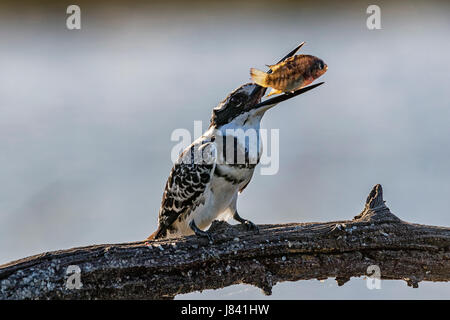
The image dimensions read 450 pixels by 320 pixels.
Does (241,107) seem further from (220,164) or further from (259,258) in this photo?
(259,258)

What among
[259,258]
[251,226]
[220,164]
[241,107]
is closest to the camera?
[259,258]

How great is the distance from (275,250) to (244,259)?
19 centimetres

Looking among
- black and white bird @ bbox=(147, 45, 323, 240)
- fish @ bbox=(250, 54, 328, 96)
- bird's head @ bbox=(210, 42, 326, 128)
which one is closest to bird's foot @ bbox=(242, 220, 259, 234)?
black and white bird @ bbox=(147, 45, 323, 240)

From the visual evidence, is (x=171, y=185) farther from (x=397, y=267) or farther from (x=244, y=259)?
(x=397, y=267)

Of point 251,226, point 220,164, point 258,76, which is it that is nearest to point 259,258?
point 251,226

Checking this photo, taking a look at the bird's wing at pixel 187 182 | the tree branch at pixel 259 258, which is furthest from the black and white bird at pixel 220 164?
the tree branch at pixel 259 258

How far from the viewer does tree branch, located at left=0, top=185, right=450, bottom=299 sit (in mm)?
3287

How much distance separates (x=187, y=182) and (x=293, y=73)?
1.08m

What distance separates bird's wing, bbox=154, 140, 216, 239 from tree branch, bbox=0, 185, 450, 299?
0.49 m

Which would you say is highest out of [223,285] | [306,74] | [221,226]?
[306,74]

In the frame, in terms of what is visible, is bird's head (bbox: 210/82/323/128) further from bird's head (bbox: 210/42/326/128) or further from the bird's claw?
the bird's claw

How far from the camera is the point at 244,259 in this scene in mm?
3584

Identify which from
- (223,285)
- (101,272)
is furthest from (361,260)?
(101,272)

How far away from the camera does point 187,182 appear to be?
14.1 feet
